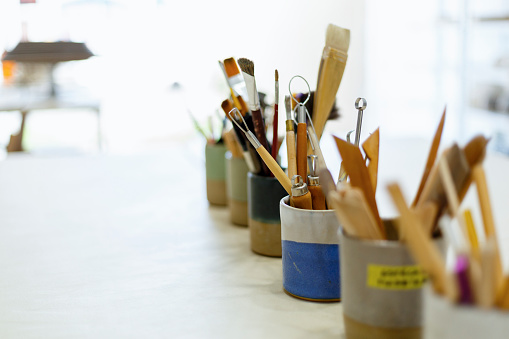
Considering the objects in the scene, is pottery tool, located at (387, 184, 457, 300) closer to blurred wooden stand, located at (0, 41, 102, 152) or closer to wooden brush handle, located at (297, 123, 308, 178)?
wooden brush handle, located at (297, 123, 308, 178)

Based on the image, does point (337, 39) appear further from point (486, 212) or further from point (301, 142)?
point (486, 212)

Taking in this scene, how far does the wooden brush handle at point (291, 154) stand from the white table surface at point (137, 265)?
0.14m

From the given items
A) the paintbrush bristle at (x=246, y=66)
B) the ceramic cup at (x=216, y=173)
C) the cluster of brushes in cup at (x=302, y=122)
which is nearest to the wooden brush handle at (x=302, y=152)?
the cluster of brushes in cup at (x=302, y=122)

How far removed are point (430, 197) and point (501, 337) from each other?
13 centimetres

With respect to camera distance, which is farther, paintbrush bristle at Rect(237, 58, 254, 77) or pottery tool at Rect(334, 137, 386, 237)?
paintbrush bristle at Rect(237, 58, 254, 77)

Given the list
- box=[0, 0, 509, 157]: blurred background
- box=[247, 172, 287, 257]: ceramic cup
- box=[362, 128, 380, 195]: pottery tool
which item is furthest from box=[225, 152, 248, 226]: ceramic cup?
box=[0, 0, 509, 157]: blurred background

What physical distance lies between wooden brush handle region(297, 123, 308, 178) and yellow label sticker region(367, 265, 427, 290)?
0.22 m

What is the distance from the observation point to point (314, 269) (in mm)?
636

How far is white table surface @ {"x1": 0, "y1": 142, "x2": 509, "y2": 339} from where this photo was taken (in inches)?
24.1

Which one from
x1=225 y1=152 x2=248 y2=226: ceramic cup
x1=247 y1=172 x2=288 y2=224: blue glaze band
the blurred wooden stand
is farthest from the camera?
the blurred wooden stand

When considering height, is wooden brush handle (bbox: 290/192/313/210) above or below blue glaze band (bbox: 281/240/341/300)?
above

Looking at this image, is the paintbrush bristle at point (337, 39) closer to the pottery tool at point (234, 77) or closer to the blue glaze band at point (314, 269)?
the pottery tool at point (234, 77)

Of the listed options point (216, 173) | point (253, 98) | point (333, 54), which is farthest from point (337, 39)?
point (216, 173)

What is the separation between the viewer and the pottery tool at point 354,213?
0.45m
